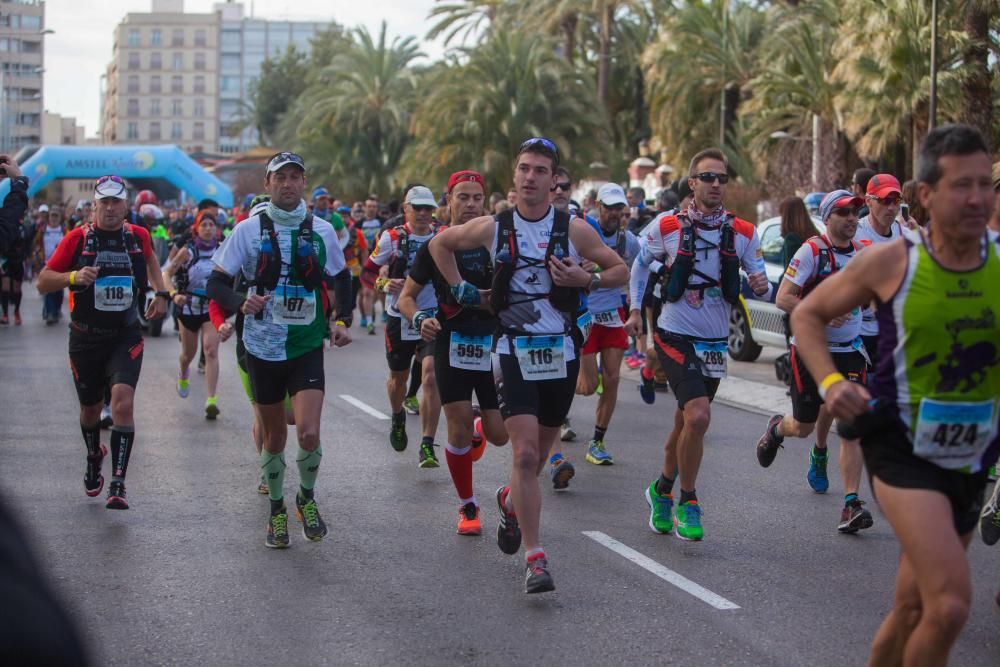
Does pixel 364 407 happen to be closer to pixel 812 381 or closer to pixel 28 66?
pixel 812 381

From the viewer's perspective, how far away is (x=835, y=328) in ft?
25.3

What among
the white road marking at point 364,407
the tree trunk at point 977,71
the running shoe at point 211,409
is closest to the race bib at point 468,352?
the white road marking at point 364,407

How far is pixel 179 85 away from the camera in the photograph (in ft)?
501

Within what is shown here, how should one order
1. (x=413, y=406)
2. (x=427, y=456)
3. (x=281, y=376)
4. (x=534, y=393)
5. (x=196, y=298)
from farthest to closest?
(x=196, y=298) < (x=413, y=406) < (x=427, y=456) < (x=281, y=376) < (x=534, y=393)

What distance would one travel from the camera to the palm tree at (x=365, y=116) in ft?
156

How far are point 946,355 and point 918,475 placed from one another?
378 millimetres

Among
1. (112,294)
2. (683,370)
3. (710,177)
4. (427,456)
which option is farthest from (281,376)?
(427,456)

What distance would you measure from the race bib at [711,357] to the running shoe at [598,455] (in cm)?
259

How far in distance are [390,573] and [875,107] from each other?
22985mm

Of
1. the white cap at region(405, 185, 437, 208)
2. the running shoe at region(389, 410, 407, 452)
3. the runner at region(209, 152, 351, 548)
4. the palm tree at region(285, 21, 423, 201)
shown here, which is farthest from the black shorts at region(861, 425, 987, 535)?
the palm tree at region(285, 21, 423, 201)

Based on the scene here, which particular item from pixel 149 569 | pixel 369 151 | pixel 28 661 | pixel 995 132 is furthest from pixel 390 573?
pixel 369 151

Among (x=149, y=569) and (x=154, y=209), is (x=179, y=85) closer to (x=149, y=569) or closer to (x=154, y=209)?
(x=154, y=209)

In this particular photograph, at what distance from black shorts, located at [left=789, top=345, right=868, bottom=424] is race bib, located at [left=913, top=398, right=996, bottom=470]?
11.9 feet

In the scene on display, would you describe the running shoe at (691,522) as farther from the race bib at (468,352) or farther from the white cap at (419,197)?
the white cap at (419,197)
